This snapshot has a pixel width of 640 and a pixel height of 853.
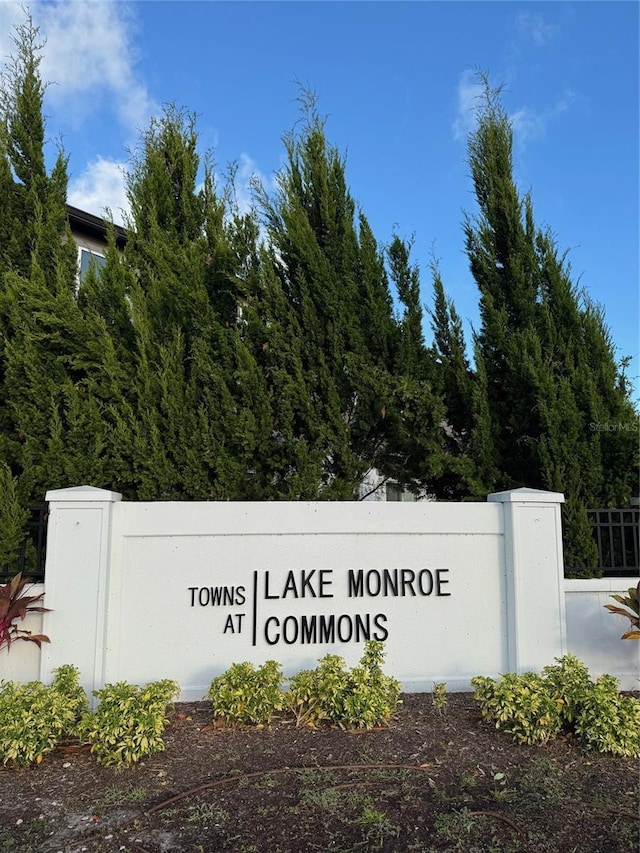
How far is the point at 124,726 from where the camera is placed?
12.7 ft

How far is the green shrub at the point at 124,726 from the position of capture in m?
3.83

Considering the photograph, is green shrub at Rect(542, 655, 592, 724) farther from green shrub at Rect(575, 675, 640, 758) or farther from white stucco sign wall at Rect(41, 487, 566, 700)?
white stucco sign wall at Rect(41, 487, 566, 700)

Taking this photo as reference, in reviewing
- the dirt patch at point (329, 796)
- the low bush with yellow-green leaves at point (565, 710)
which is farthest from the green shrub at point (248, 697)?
the low bush with yellow-green leaves at point (565, 710)

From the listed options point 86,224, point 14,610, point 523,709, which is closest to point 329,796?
point 523,709

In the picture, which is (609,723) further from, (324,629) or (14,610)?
(14,610)

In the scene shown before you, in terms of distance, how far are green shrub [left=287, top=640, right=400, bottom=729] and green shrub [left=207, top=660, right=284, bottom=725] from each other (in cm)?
18

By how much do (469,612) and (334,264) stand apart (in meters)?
3.94

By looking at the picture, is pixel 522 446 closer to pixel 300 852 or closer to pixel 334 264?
→ pixel 334 264

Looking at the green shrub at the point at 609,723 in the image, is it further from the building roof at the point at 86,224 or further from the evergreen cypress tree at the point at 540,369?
the building roof at the point at 86,224

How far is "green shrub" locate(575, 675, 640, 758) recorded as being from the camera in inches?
157

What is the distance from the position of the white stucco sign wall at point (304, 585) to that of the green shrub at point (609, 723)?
3.84 ft


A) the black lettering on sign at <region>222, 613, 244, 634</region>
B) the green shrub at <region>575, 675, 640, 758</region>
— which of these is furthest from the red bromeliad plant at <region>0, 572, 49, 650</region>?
the green shrub at <region>575, 675, 640, 758</region>

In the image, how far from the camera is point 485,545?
5.55m

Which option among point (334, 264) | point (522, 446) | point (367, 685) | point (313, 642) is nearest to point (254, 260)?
point (334, 264)
